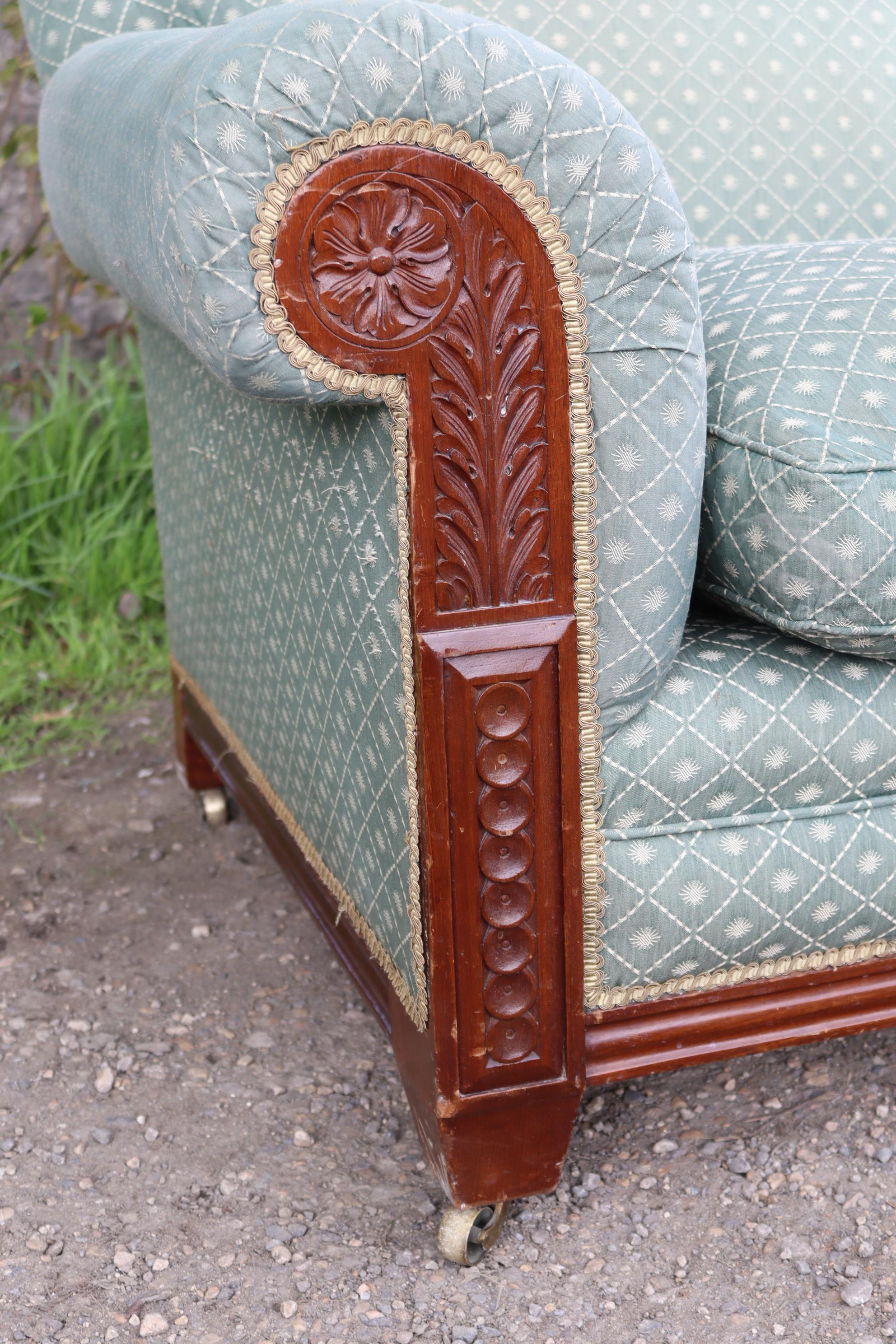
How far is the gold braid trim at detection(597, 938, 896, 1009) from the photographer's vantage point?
38.7 inches

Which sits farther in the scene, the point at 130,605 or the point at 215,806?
the point at 130,605

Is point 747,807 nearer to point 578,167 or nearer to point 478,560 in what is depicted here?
point 478,560

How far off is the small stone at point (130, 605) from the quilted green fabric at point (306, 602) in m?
0.82

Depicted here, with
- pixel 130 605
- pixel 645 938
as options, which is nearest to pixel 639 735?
pixel 645 938

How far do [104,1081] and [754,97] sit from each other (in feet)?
4.29

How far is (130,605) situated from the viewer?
2.37 m

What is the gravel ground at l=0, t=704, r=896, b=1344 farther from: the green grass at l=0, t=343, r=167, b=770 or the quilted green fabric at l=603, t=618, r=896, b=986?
the green grass at l=0, t=343, r=167, b=770

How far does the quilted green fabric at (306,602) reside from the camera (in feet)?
A: 3.04

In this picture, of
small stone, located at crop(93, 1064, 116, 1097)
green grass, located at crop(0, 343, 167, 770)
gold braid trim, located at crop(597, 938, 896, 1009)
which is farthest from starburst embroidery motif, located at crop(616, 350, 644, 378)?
green grass, located at crop(0, 343, 167, 770)

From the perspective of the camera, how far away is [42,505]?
7.80ft

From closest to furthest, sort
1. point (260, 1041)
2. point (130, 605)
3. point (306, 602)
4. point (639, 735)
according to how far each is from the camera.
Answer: point (639, 735), point (306, 602), point (260, 1041), point (130, 605)

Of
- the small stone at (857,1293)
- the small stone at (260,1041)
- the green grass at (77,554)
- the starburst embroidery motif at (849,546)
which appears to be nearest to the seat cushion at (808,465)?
the starburst embroidery motif at (849,546)

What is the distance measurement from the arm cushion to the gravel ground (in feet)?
1.53

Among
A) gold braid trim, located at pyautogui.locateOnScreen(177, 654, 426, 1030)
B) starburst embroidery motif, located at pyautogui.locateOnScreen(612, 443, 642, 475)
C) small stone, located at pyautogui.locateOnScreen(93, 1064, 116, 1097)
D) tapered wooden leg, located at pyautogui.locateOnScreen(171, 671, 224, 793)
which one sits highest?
starburst embroidery motif, located at pyautogui.locateOnScreen(612, 443, 642, 475)
